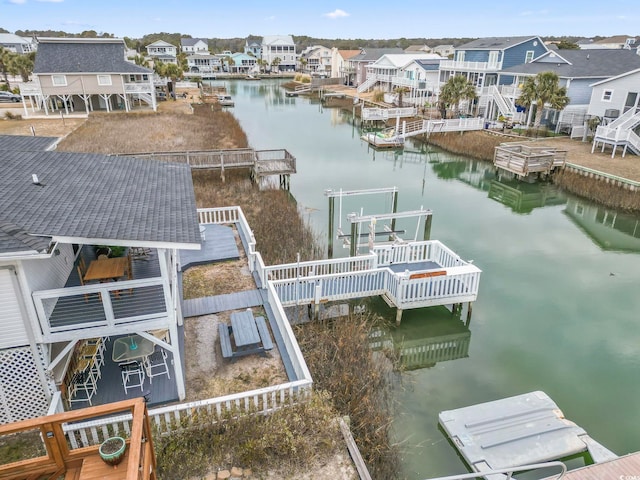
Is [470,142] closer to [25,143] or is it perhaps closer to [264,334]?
[264,334]

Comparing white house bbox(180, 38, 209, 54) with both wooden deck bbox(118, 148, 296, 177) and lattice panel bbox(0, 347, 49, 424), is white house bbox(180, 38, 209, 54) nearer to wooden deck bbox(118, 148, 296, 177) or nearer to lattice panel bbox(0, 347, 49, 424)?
wooden deck bbox(118, 148, 296, 177)

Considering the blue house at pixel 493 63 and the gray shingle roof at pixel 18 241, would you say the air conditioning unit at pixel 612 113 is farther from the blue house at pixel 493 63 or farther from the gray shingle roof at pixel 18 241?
the gray shingle roof at pixel 18 241

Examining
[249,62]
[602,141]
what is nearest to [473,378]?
[602,141]

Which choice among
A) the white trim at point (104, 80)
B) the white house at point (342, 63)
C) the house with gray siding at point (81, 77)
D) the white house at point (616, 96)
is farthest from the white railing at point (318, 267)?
the white house at point (342, 63)

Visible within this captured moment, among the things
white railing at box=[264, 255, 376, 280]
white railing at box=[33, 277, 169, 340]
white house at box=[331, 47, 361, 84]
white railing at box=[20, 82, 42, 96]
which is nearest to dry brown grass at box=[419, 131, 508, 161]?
white railing at box=[264, 255, 376, 280]

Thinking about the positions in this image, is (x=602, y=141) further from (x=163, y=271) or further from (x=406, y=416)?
(x=163, y=271)

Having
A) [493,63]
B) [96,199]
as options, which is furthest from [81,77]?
[96,199]
